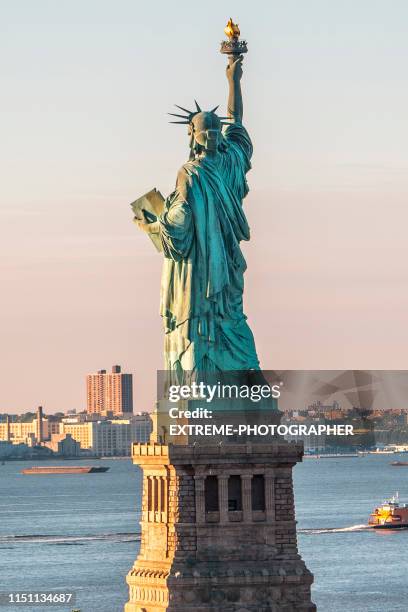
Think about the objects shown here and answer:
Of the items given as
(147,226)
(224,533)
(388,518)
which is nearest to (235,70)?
(147,226)

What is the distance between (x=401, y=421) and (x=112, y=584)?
59.0ft

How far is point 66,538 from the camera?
165 m

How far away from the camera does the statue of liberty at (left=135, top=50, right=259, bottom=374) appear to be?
74125mm

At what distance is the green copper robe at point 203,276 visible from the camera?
7412 cm

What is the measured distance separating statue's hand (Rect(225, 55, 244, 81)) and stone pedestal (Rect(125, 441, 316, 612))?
11367 mm

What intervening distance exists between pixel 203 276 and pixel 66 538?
92.3m

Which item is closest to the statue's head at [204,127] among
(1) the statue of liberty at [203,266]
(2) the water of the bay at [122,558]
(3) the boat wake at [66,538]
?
(1) the statue of liberty at [203,266]

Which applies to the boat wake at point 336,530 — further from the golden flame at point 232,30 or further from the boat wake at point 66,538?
the golden flame at point 232,30

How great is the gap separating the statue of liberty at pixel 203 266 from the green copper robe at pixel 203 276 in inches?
1.1

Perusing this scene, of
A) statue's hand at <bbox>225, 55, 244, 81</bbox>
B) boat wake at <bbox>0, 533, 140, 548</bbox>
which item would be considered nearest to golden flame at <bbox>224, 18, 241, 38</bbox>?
statue's hand at <bbox>225, 55, 244, 81</bbox>

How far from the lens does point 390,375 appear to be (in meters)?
82.1

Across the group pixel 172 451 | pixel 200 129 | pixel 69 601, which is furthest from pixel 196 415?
pixel 69 601

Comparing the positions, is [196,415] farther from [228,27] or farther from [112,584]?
[112,584]

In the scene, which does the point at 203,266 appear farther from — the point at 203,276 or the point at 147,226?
the point at 147,226
